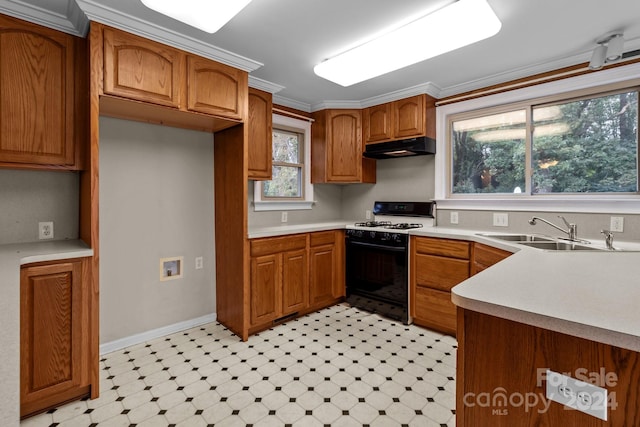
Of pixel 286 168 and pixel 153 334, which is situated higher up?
pixel 286 168

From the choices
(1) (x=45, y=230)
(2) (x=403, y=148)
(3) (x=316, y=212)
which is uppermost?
(2) (x=403, y=148)

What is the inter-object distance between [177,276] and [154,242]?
378 mm

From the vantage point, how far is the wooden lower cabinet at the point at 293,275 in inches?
112

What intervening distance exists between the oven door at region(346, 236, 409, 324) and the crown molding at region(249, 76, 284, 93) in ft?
5.58

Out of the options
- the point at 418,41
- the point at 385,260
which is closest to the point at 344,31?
the point at 418,41

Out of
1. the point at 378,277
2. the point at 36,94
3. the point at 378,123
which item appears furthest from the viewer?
the point at 378,123

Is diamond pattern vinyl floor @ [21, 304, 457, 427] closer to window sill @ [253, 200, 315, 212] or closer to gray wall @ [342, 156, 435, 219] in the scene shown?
window sill @ [253, 200, 315, 212]

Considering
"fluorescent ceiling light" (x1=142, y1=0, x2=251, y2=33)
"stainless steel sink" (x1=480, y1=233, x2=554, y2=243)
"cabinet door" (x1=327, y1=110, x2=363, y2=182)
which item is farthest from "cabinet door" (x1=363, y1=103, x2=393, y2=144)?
"fluorescent ceiling light" (x1=142, y1=0, x2=251, y2=33)

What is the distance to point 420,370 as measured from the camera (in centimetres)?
224

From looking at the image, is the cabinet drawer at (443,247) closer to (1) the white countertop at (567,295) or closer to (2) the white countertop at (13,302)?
(1) the white countertop at (567,295)

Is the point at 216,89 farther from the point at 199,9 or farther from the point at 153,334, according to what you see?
the point at 153,334

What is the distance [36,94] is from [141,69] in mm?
611

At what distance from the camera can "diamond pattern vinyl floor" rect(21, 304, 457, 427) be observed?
5.79 ft

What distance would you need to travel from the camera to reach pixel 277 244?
9.73 ft
